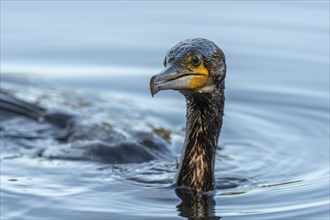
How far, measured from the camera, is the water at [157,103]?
34.3ft

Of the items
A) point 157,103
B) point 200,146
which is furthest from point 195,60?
point 157,103

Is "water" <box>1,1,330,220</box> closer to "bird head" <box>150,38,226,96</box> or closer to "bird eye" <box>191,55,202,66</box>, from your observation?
"bird head" <box>150,38,226,96</box>

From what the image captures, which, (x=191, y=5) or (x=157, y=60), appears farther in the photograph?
(x=191, y=5)

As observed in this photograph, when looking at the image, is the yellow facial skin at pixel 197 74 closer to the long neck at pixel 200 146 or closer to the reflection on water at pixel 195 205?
the long neck at pixel 200 146

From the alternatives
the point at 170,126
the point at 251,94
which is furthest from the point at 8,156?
the point at 251,94

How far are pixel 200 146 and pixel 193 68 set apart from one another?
0.84 meters

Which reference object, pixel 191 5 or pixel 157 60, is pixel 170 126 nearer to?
pixel 157 60

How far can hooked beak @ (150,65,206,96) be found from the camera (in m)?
9.66

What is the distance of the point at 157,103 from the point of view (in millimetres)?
13383

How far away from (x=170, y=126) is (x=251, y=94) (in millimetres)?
1159

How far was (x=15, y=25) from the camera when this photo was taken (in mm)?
15422

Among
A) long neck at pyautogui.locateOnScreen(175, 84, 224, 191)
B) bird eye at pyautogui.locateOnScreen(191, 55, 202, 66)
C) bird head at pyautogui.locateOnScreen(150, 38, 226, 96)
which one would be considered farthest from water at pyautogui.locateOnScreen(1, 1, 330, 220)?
bird eye at pyautogui.locateOnScreen(191, 55, 202, 66)

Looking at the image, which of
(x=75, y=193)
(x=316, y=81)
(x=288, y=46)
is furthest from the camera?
(x=288, y=46)

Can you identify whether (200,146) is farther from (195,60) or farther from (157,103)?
(157,103)
